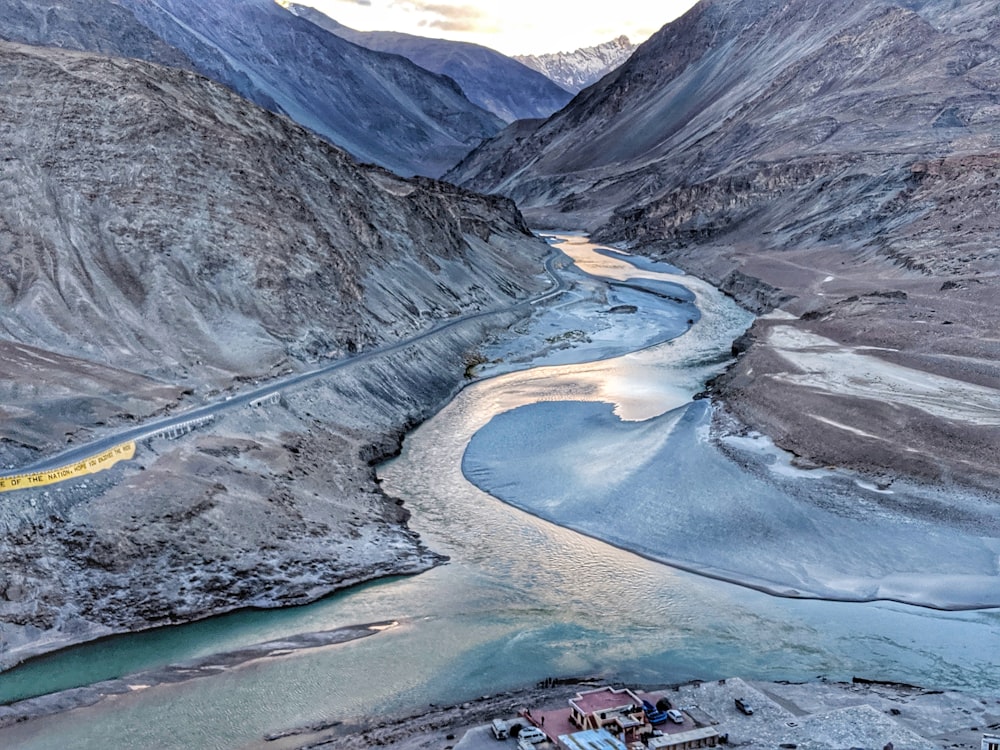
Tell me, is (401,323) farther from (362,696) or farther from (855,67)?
(855,67)

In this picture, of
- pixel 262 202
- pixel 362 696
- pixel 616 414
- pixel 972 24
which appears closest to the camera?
pixel 362 696

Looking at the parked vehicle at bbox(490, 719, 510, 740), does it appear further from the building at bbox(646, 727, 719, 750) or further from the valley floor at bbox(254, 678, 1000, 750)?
the building at bbox(646, 727, 719, 750)

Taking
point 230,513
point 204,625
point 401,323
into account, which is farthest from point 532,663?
point 401,323

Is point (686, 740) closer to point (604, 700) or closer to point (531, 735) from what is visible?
point (604, 700)

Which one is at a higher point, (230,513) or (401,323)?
(401,323)

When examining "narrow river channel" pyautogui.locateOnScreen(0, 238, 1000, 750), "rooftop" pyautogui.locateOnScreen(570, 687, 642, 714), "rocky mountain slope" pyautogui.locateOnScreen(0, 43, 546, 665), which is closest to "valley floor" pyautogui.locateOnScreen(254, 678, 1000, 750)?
"rooftop" pyautogui.locateOnScreen(570, 687, 642, 714)

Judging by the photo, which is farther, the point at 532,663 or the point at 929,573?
the point at 929,573
